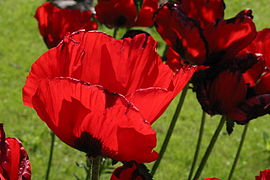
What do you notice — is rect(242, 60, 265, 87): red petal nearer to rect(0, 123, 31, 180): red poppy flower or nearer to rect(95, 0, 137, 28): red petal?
rect(0, 123, 31, 180): red poppy flower

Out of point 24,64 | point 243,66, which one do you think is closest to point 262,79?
point 243,66

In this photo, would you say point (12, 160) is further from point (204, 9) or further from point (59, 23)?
point (59, 23)

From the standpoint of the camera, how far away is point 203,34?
2.15 feet

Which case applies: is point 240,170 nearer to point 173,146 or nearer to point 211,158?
point 211,158

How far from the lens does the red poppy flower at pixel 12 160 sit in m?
0.47

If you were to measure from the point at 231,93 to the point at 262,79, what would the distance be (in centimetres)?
5

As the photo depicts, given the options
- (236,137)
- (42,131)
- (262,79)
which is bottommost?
(236,137)

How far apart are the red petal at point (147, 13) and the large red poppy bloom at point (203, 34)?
324 mm

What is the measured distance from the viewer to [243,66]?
612mm

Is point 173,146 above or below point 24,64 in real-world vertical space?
below

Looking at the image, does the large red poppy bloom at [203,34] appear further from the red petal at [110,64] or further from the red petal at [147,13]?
the red petal at [147,13]

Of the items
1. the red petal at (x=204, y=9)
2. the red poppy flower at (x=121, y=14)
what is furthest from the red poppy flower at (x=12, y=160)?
the red poppy flower at (x=121, y=14)

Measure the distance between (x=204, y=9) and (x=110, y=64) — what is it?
24 cm

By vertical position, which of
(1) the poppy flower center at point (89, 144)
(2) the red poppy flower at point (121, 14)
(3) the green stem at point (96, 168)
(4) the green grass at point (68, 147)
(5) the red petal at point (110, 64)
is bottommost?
(4) the green grass at point (68, 147)
